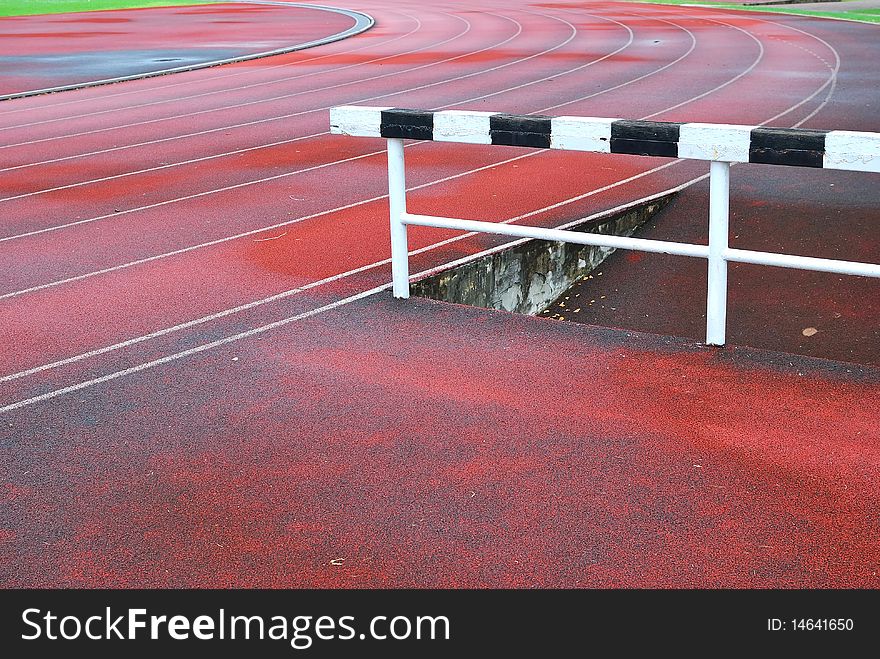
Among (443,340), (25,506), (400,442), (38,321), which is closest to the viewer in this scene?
(25,506)

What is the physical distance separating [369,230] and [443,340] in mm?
2886

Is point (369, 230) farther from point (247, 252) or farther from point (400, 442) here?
point (400, 442)

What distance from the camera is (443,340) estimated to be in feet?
19.3

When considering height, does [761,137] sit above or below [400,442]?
above

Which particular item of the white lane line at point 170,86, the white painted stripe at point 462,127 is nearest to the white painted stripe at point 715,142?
the white painted stripe at point 462,127

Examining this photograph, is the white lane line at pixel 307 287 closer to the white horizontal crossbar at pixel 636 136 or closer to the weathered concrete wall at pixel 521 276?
the weathered concrete wall at pixel 521 276

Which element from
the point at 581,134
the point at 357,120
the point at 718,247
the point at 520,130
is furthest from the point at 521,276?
the point at 718,247

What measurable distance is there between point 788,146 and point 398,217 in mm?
2185

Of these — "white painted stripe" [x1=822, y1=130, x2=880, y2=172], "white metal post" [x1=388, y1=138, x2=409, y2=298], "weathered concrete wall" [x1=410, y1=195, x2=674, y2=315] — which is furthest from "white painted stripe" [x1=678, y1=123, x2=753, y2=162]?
"weathered concrete wall" [x1=410, y1=195, x2=674, y2=315]

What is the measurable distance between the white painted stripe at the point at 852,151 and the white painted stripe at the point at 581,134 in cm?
100

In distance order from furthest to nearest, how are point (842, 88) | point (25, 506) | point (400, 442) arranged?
point (842, 88)
point (400, 442)
point (25, 506)

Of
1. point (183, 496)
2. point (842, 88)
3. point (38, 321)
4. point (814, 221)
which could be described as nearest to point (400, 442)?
point (183, 496)

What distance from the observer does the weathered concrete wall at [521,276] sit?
7348 millimetres

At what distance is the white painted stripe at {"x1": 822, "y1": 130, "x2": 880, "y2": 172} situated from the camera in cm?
491
